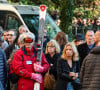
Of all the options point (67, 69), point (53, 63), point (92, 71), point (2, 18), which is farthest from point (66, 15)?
point (92, 71)

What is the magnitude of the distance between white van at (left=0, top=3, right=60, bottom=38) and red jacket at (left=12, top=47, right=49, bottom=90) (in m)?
9.08

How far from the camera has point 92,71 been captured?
8.43 m

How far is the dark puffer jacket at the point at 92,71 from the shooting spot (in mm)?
8383

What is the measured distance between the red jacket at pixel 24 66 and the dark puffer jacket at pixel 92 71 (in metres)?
1.09

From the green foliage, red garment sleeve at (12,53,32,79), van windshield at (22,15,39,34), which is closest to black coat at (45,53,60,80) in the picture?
red garment sleeve at (12,53,32,79)

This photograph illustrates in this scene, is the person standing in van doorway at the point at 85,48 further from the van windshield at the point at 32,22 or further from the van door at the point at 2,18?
the van door at the point at 2,18

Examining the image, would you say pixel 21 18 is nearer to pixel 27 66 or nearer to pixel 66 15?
pixel 66 15

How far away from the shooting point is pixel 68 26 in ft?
61.1

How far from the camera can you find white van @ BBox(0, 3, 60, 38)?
60.0ft

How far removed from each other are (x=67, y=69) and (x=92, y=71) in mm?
1037

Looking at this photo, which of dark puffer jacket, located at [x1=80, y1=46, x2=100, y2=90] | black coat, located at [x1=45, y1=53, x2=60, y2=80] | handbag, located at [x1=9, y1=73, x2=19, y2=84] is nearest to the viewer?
dark puffer jacket, located at [x1=80, y1=46, x2=100, y2=90]

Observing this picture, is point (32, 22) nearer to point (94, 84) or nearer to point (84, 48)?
point (84, 48)

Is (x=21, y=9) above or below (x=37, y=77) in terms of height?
above

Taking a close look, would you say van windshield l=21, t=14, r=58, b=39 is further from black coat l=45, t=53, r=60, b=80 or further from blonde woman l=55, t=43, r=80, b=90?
blonde woman l=55, t=43, r=80, b=90
